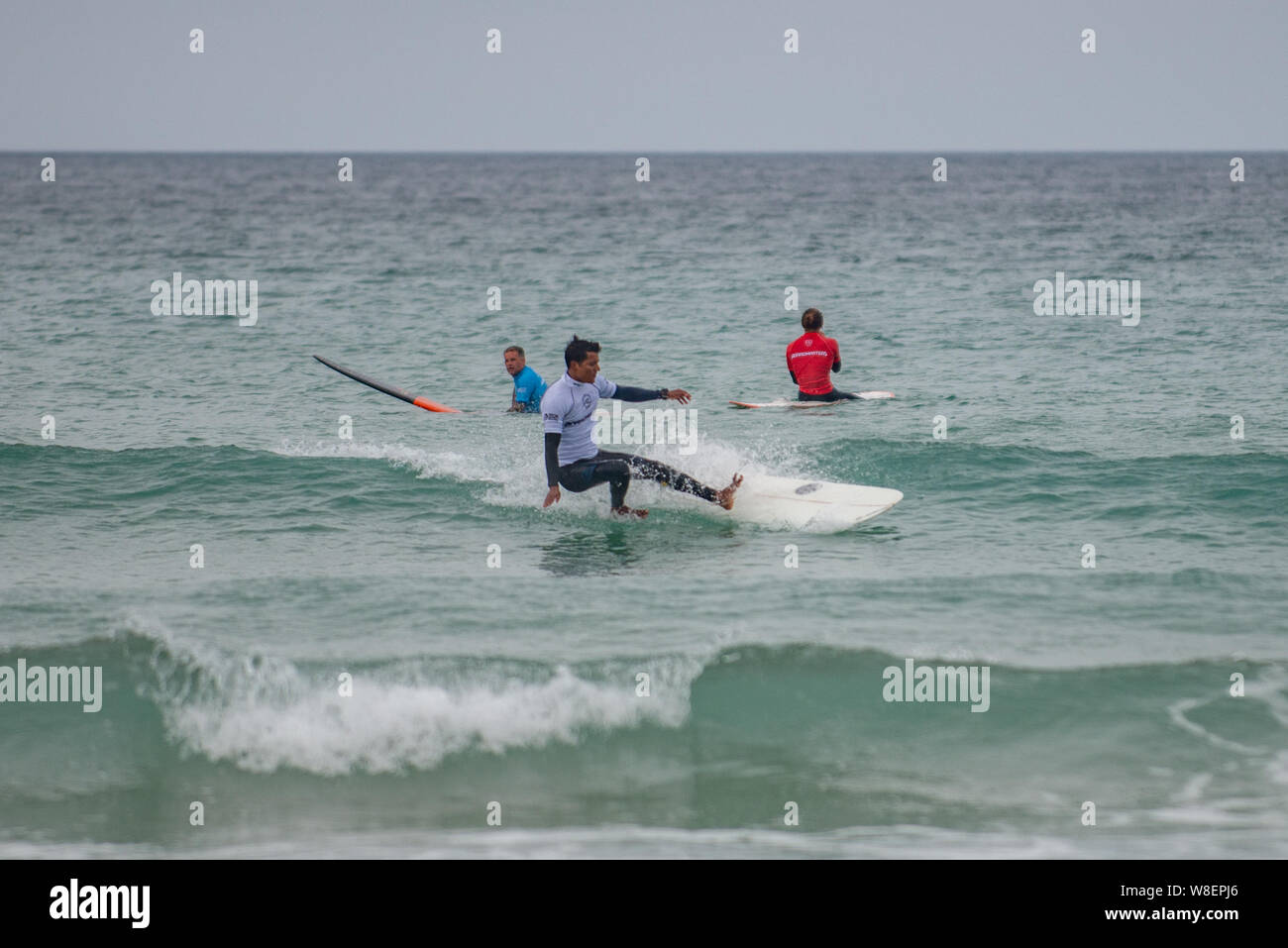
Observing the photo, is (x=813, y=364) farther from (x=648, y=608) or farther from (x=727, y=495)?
(x=648, y=608)

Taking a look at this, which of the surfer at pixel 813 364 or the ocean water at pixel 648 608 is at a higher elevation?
the surfer at pixel 813 364

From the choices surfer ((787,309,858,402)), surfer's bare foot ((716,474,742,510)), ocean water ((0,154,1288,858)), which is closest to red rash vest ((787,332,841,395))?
surfer ((787,309,858,402))

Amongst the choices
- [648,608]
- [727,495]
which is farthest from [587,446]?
[648,608]

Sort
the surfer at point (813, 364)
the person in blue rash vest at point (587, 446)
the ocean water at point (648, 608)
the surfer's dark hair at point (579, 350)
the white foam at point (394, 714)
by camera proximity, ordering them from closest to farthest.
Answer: the ocean water at point (648, 608)
the white foam at point (394, 714)
the surfer's dark hair at point (579, 350)
the person in blue rash vest at point (587, 446)
the surfer at point (813, 364)

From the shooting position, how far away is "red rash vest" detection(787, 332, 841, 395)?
1784 centimetres

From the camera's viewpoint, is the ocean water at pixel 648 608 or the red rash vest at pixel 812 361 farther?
the red rash vest at pixel 812 361

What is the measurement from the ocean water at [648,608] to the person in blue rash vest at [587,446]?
23.2 inches

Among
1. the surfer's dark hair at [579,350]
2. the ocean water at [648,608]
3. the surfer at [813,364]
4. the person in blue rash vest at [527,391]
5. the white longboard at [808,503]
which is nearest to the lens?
the ocean water at [648,608]

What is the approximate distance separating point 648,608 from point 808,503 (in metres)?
2.91

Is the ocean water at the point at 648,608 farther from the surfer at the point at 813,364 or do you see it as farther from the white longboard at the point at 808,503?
the surfer at the point at 813,364

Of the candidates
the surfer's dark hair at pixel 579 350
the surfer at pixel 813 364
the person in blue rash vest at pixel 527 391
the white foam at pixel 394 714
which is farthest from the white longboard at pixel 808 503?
the surfer at pixel 813 364

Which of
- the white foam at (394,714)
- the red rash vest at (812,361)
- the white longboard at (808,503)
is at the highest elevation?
the red rash vest at (812,361)

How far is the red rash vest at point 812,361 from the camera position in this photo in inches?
703

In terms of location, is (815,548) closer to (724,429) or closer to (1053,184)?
(724,429)
